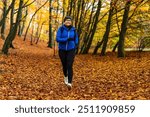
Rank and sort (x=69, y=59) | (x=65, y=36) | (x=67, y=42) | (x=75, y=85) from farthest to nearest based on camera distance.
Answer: (x=75, y=85)
(x=69, y=59)
(x=67, y=42)
(x=65, y=36)

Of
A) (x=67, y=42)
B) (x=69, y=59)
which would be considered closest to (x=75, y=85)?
(x=69, y=59)

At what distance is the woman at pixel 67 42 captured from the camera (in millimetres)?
12086

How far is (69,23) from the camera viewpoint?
12039 millimetres

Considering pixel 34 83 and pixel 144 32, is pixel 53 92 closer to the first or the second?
pixel 34 83

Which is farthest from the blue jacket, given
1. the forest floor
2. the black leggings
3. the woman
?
the forest floor

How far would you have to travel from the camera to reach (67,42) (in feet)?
40.1

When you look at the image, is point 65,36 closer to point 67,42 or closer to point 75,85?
point 67,42

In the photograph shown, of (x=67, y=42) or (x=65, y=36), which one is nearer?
(x=65, y=36)

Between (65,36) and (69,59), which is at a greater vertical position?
(65,36)

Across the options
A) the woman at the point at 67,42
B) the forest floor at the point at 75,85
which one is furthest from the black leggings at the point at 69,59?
Result: the forest floor at the point at 75,85

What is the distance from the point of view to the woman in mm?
12086

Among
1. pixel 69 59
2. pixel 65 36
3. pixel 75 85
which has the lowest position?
pixel 75 85

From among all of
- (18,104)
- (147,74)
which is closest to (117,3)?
(147,74)

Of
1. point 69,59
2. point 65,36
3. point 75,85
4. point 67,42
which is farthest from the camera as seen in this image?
point 75,85
